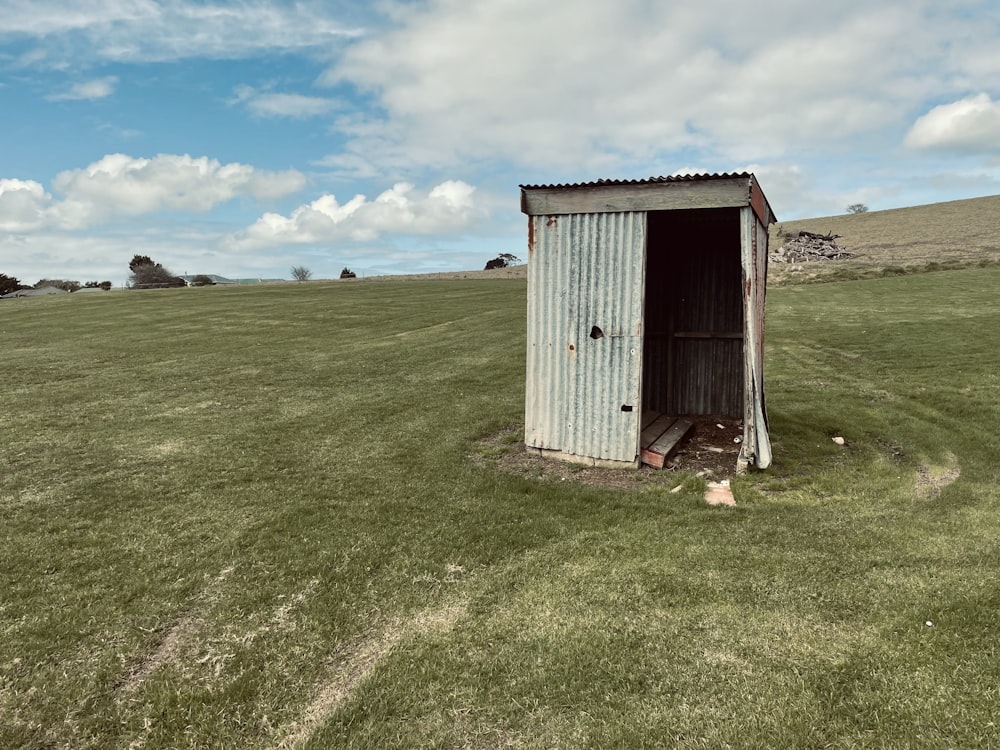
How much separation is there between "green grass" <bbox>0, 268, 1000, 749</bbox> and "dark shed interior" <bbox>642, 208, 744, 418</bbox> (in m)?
1.28

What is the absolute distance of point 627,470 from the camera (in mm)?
7387

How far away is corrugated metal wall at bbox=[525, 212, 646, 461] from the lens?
23.9 ft

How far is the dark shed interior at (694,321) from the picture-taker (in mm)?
9688

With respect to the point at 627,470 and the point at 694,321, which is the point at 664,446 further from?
the point at 694,321

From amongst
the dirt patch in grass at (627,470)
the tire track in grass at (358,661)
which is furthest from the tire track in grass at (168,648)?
the dirt patch in grass at (627,470)

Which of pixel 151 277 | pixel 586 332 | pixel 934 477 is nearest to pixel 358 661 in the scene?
pixel 586 332

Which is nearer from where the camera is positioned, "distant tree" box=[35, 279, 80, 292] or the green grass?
the green grass

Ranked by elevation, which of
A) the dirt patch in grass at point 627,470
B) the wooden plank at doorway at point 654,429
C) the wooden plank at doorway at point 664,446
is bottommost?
the dirt patch in grass at point 627,470

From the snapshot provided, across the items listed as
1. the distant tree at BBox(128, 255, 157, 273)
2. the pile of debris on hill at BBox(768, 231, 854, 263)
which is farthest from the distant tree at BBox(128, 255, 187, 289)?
the pile of debris on hill at BBox(768, 231, 854, 263)

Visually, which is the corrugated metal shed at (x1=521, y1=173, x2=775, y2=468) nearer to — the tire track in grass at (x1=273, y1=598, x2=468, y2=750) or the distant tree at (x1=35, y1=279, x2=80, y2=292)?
the tire track in grass at (x1=273, y1=598, x2=468, y2=750)

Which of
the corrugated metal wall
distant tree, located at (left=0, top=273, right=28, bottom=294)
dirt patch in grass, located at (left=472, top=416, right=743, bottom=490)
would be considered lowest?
dirt patch in grass, located at (left=472, top=416, right=743, bottom=490)

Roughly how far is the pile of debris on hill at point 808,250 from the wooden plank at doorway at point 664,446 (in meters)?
44.6

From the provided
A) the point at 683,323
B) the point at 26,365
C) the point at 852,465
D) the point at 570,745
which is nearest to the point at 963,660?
the point at 570,745

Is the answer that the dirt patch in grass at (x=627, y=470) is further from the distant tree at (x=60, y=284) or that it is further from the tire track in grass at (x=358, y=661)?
the distant tree at (x=60, y=284)
